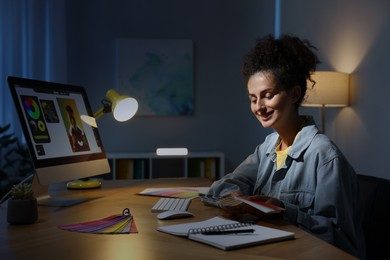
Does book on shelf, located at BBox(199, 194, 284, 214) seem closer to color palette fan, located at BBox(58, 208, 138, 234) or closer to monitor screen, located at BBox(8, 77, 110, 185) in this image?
color palette fan, located at BBox(58, 208, 138, 234)

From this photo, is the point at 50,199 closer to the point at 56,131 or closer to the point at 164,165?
the point at 56,131

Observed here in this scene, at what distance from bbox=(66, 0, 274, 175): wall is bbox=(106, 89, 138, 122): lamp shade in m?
2.33

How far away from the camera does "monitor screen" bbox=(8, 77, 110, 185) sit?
1.59 m

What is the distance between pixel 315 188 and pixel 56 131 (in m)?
0.96

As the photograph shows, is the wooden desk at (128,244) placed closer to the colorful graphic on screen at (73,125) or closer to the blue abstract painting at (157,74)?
the colorful graphic on screen at (73,125)

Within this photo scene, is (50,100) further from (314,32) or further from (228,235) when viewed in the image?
(314,32)

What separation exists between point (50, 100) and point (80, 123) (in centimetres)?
22

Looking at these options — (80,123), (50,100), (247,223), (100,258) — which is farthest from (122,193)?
(100,258)

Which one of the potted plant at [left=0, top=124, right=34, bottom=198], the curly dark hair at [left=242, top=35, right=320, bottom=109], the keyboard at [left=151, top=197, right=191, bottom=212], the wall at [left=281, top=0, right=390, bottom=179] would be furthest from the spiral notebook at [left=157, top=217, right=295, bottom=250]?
the potted plant at [left=0, top=124, right=34, bottom=198]

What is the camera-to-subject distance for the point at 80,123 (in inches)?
77.0

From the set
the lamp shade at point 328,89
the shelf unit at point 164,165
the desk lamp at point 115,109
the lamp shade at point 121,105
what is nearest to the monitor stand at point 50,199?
the desk lamp at point 115,109

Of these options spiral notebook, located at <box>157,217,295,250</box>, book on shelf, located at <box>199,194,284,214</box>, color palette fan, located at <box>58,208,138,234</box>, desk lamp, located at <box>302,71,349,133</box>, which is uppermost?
desk lamp, located at <box>302,71,349,133</box>

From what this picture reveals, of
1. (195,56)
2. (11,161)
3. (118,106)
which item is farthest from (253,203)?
(195,56)

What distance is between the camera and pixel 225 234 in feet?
3.91
